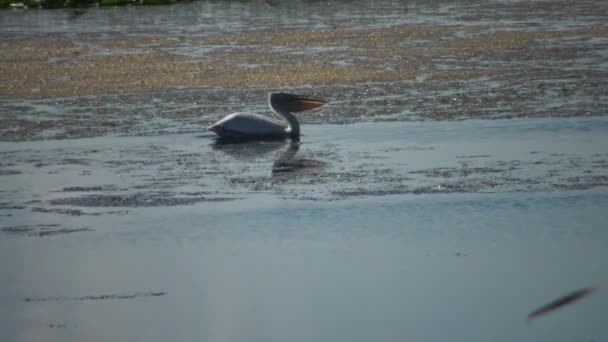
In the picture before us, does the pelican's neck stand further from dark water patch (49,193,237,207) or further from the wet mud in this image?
dark water patch (49,193,237,207)

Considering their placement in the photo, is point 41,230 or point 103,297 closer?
point 103,297

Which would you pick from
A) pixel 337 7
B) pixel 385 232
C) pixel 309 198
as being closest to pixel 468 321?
pixel 385 232

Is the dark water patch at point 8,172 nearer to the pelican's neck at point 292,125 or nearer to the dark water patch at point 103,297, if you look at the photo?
the pelican's neck at point 292,125

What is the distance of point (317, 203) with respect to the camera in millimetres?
6715

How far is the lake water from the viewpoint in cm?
481

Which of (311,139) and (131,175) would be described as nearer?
(131,175)

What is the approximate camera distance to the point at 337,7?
19938 millimetres

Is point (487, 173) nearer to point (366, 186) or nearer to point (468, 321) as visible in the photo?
point (366, 186)

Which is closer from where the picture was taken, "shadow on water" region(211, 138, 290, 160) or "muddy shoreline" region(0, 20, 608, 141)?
"shadow on water" region(211, 138, 290, 160)

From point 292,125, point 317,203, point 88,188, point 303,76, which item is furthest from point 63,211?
point 303,76

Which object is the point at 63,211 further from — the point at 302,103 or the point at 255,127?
the point at 302,103

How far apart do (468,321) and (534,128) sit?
418 cm

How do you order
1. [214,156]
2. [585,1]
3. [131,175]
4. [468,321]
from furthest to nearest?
1. [585,1]
2. [214,156]
3. [131,175]
4. [468,321]

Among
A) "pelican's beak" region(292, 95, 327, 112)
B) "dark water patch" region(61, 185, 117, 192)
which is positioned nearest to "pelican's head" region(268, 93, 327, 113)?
"pelican's beak" region(292, 95, 327, 112)
